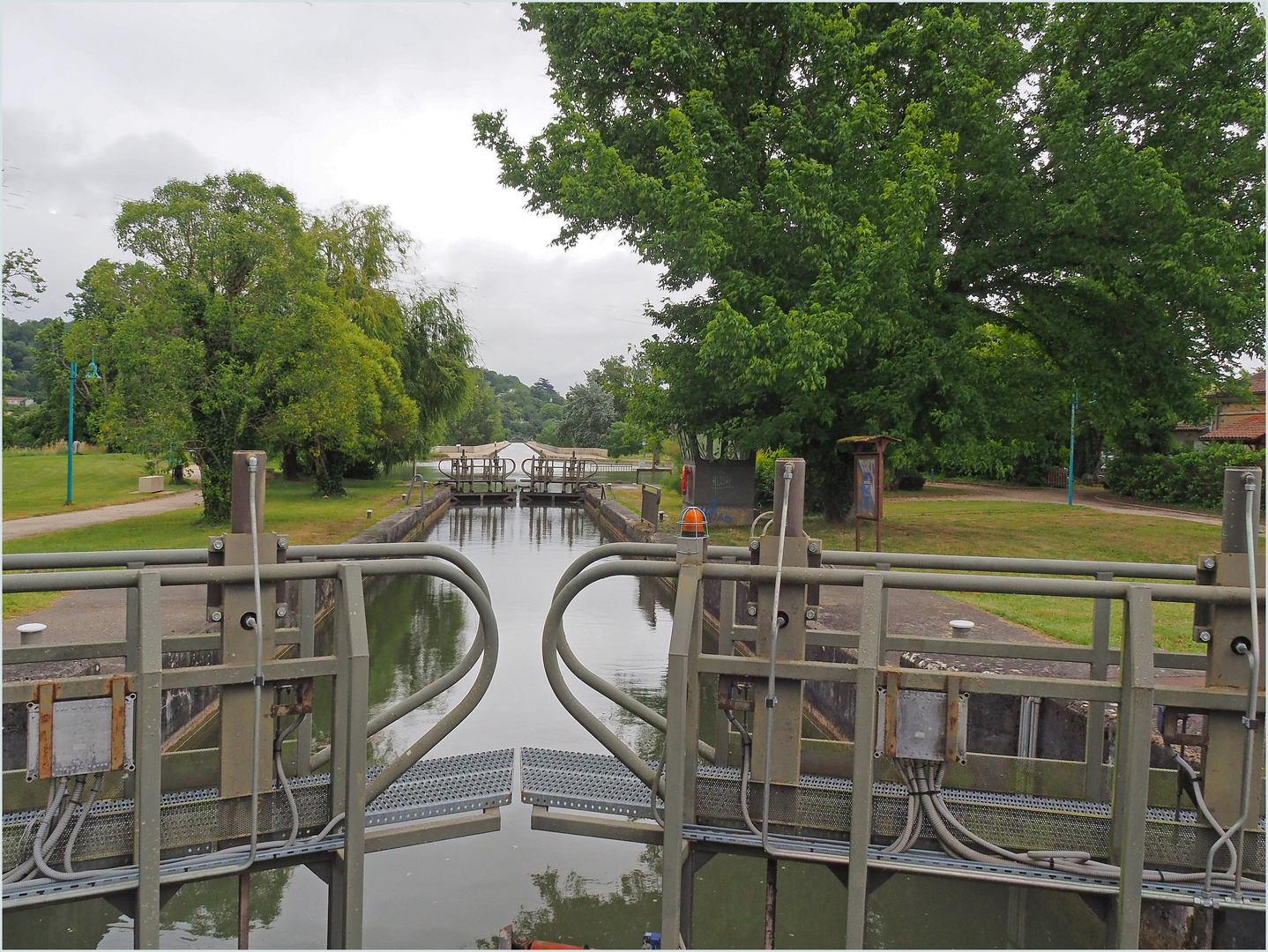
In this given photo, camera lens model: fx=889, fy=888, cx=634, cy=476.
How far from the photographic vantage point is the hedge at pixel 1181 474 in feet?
83.2

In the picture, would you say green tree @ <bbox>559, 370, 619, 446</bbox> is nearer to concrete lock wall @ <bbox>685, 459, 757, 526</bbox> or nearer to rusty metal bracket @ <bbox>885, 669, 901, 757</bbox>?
concrete lock wall @ <bbox>685, 459, 757, 526</bbox>

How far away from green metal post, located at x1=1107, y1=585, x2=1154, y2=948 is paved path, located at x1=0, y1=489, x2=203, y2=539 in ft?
56.2

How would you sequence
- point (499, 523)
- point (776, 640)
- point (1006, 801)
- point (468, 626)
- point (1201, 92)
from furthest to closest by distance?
point (499, 523), point (1201, 92), point (468, 626), point (1006, 801), point (776, 640)

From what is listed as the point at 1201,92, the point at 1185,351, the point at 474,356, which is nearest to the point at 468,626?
the point at 1185,351

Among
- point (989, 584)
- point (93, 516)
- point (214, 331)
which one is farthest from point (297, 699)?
point (93, 516)

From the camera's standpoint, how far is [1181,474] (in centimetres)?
2683

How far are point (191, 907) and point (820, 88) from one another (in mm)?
15096

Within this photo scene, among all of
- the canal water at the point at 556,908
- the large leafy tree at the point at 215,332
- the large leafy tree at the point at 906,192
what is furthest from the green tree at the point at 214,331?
the canal water at the point at 556,908

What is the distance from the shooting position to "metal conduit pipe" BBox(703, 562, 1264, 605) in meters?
3.25

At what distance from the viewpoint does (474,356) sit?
111 feet

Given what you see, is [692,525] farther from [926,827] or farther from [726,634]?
[926,827]

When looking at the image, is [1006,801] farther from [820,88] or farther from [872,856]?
[820,88]

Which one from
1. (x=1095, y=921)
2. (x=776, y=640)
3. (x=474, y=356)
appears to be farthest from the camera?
(x=474, y=356)

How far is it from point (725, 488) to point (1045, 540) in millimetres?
6433
